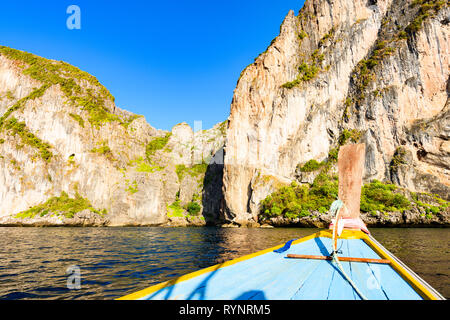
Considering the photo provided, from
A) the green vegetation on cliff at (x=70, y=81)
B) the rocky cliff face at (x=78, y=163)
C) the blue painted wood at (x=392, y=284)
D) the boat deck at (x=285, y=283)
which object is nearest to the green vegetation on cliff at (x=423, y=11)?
the rocky cliff face at (x=78, y=163)

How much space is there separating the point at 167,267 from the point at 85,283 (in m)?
3.18

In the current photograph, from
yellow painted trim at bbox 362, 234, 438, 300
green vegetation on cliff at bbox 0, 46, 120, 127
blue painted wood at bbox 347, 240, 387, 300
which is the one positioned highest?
green vegetation on cliff at bbox 0, 46, 120, 127

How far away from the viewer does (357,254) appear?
518 centimetres

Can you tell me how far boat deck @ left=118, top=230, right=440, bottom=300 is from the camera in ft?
10.2

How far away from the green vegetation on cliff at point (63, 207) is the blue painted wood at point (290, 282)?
6257 cm

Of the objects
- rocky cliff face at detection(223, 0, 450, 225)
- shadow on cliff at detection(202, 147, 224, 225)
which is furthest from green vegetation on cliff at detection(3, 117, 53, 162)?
rocky cliff face at detection(223, 0, 450, 225)

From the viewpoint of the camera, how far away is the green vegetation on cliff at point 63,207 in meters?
54.8

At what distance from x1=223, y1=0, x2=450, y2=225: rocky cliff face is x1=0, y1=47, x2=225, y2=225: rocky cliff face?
785 inches

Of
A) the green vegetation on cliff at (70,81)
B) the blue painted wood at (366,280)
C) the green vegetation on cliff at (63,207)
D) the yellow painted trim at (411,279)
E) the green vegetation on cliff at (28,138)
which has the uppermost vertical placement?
the green vegetation on cliff at (70,81)

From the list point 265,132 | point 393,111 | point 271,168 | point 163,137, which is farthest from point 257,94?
point 163,137

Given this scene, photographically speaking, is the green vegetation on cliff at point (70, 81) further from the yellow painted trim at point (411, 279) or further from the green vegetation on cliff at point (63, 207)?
the yellow painted trim at point (411, 279)

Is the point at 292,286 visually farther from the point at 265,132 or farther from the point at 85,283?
the point at 265,132

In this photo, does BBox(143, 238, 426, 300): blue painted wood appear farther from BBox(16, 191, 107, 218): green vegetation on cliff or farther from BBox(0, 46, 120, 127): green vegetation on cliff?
BBox(0, 46, 120, 127): green vegetation on cliff

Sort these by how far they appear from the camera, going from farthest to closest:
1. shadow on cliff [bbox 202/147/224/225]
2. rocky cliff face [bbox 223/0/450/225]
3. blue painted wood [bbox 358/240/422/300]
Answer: shadow on cliff [bbox 202/147/224/225]
rocky cliff face [bbox 223/0/450/225]
blue painted wood [bbox 358/240/422/300]
